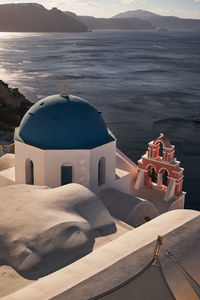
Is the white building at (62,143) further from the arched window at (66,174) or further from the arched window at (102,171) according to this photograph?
the arched window at (102,171)

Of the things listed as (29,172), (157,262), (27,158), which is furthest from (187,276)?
(29,172)

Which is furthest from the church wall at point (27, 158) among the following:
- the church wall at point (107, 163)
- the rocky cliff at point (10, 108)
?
the rocky cliff at point (10, 108)

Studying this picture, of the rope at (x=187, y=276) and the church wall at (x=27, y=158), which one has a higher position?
the rope at (x=187, y=276)

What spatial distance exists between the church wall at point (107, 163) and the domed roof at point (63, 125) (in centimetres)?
35

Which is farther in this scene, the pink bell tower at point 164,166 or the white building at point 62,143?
the pink bell tower at point 164,166

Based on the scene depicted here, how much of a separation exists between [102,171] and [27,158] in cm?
343

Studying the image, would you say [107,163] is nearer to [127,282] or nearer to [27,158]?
[27,158]

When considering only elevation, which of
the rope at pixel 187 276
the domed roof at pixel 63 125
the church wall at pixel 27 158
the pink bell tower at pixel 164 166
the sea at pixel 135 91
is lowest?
the sea at pixel 135 91

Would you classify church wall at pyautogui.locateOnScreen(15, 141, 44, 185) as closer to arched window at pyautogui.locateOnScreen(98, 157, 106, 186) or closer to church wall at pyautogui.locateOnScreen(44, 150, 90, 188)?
church wall at pyautogui.locateOnScreen(44, 150, 90, 188)

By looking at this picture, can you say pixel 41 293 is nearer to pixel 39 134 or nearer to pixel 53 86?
pixel 39 134

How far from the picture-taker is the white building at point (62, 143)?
16344 millimetres

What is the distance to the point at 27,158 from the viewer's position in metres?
17.1

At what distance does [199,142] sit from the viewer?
142 feet

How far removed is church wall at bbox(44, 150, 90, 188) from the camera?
1639 cm
